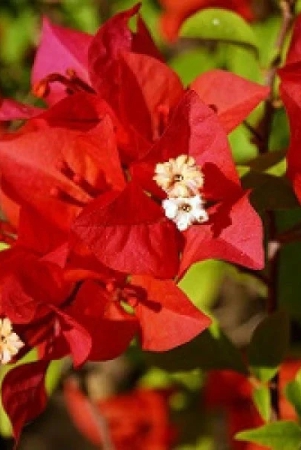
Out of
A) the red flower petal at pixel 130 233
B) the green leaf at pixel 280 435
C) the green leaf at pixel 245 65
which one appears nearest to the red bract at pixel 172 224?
the red flower petal at pixel 130 233

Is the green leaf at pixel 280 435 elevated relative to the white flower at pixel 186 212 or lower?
lower

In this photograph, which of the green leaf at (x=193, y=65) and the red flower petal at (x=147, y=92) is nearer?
the red flower petal at (x=147, y=92)

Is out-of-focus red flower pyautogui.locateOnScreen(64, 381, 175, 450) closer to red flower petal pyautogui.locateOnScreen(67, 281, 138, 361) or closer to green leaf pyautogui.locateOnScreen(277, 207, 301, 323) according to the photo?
green leaf pyautogui.locateOnScreen(277, 207, 301, 323)

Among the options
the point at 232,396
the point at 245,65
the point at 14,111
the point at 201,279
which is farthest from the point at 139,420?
the point at 14,111

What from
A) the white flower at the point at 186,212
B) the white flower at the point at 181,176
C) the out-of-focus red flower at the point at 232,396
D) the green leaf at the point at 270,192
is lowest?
the out-of-focus red flower at the point at 232,396

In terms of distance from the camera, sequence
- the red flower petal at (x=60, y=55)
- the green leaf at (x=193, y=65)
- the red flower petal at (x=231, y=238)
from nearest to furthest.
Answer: the red flower petal at (x=231, y=238), the red flower petal at (x=60, y=55), the green leaf at (x=193, y=65)

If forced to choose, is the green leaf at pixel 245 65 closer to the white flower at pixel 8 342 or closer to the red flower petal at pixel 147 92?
the red flower petal at pixel 147 92

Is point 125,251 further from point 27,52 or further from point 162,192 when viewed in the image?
point 27,52

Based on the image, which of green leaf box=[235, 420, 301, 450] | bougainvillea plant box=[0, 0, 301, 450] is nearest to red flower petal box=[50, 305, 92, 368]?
bougainvillea plant box=[0, 0, 301, 450]
